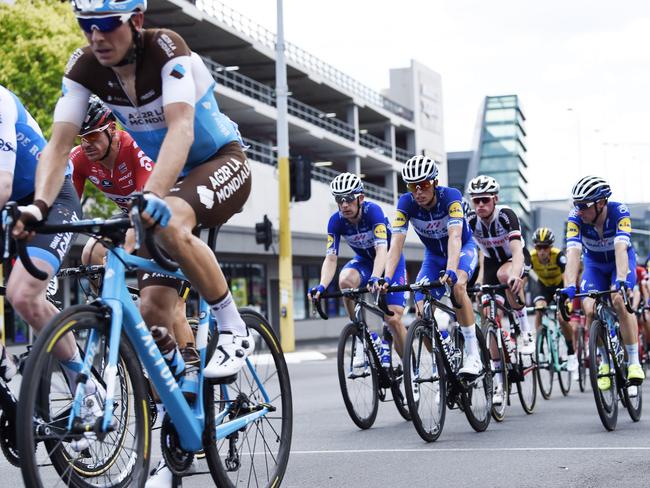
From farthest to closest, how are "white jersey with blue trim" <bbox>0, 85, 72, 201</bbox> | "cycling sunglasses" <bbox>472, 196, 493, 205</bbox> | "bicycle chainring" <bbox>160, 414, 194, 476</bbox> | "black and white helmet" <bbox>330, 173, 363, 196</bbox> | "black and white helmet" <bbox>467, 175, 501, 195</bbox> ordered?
"cycling sunglasses" <bbox>472, 196, 493, 205</bbox>
"black and white helmet" <bbox>467, 175, 501, 195</bbox>
"black and white helmet" <bbox>330, 173, 363, 196</bbox>
"white jersey with blue trim" <bbox>0, 85, 72, 201</bbox>
"bicycle chainring" <bbox>160, 414, 194, 476</bbox>

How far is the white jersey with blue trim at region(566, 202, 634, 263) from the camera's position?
980 centimetres

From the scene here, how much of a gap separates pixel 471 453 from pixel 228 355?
3.18 meters

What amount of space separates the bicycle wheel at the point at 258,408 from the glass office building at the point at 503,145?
111832 millimetres

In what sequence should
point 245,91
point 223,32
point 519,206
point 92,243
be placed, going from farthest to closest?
point 519,206
point 245,91
point 223,32
point 92,243

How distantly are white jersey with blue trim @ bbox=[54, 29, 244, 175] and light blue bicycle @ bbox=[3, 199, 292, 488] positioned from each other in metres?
0.66

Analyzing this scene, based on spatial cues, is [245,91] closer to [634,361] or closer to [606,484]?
[634,361]

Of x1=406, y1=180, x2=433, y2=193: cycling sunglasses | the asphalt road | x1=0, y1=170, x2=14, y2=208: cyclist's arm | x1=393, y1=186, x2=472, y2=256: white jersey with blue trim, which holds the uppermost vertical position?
x1=406, y1=180, x2=433, y2=193: cycling sunglasses

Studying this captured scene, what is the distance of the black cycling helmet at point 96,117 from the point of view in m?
6.26

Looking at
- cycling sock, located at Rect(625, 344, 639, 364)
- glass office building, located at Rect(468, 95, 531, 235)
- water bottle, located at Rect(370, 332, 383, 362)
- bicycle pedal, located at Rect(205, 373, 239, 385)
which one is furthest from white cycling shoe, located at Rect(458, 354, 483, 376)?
glass office building, located at Rect(468, 95, 531, 235)

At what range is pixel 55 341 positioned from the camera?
3850mm

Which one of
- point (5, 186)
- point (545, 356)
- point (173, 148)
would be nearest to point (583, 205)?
point (545, 356)

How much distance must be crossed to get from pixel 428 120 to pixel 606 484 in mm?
66981

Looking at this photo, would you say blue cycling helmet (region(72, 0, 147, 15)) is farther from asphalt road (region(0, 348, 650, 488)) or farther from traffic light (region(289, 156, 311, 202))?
traffic light (region(289, 156, 311, 202))

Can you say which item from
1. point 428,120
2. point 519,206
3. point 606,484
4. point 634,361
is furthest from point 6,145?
point 519,206
